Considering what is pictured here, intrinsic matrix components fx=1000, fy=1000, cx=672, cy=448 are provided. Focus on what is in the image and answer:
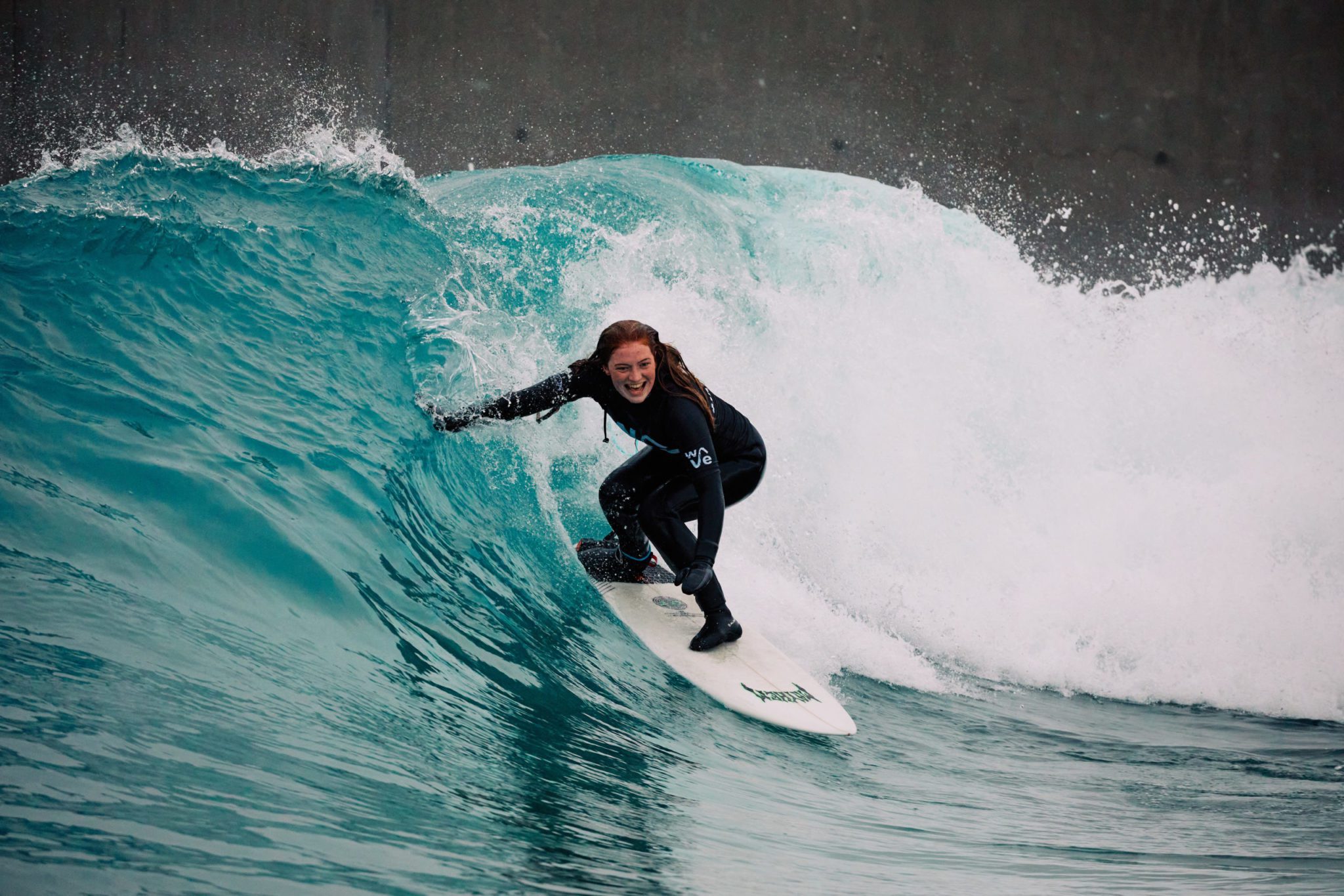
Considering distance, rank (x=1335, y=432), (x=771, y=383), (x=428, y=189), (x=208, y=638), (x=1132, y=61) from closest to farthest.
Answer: (x=208, y=638)
(x=771, y=383)
(x=1335, y=432)
(x=428, y=189)
(x=1132, y=61)

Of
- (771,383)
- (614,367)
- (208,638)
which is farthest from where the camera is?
(771,383)

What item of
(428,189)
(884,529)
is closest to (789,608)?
(884,529)

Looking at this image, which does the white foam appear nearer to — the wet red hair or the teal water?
the teal water

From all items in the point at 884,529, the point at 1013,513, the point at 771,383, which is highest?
the point at 771,383

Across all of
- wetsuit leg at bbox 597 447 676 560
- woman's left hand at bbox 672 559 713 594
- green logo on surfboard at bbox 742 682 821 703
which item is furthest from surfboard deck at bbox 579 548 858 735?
woman's left hand at bbox 672 559 713 594

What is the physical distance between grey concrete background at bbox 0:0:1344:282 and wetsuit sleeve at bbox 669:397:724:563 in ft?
20.4

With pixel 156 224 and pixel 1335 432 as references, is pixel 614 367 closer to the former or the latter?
pixel 156 224

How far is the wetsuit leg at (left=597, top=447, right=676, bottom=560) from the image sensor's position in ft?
11.2

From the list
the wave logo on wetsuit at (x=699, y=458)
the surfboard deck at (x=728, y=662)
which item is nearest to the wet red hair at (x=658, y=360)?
the wave logo on wetsuit at (x=699, y=458)

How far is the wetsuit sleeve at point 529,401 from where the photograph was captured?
3270 millimetres

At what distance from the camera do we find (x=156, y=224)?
4781 mm

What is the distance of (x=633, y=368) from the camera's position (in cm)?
299

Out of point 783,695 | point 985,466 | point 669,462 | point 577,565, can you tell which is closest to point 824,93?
point 985,466

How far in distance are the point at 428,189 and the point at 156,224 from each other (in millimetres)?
3170
